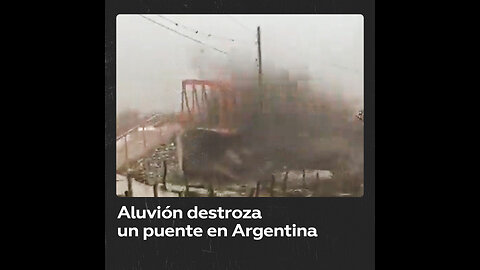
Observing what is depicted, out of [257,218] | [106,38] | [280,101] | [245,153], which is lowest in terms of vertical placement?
[257,218]

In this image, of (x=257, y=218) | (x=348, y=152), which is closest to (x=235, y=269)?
(x=257, y=218)

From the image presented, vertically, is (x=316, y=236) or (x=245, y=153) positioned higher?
(x=245, y=153)

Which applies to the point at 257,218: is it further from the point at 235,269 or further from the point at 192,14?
the point at 192,14

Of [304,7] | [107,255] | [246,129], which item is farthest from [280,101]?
[107,255]

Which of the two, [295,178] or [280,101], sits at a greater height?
[280,101]

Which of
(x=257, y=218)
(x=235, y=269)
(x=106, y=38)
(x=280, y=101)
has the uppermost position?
(x=106, y=38)

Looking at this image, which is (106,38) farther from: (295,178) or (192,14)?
(295,178)

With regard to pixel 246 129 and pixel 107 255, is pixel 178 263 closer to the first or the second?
pixel 107 255

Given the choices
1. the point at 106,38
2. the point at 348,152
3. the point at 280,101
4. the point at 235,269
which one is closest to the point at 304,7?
the point at 280,101
